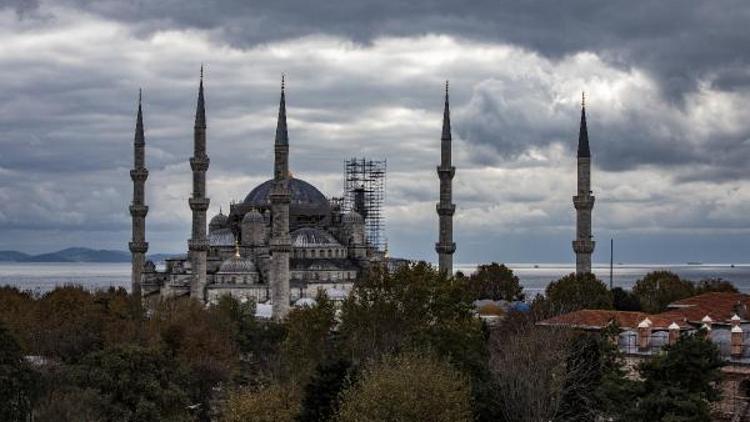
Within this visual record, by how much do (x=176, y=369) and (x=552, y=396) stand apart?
1479 centimetres

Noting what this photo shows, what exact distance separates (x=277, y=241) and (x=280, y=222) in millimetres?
1230

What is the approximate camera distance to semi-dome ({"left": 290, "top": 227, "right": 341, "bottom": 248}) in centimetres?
9106

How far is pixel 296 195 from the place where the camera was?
98312 mm

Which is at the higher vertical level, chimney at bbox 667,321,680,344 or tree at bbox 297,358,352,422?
chimney at bbox 667,321,680,344

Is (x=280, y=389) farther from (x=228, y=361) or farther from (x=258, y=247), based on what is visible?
(x=258, y=247)

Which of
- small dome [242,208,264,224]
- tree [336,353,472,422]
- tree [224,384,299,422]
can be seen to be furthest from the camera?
small dome [242,208,264,224]

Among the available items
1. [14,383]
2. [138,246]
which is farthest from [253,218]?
[14,383]

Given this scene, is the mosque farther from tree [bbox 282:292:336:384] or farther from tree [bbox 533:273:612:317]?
tree [bbox 282:292:336:384]

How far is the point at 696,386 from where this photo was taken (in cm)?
2984

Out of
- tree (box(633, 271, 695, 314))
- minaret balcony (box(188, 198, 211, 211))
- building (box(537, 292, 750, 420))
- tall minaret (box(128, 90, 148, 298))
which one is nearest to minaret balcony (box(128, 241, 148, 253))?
tall minaret (box(128, 90, 148, 298))

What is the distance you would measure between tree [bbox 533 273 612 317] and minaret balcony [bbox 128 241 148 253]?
112ft

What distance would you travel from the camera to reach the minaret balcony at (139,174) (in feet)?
274

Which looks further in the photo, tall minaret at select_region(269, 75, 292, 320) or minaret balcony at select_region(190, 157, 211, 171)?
minaret balcony at select_region(190, 157, 211, 171)

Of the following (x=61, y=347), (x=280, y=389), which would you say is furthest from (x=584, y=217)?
(x=280, y=389)
